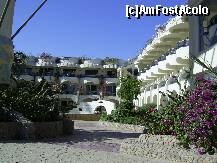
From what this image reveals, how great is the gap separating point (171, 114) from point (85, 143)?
352cm

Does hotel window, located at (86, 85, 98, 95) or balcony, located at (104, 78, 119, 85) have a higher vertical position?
balcony, located at (104, 78, 119, 85)

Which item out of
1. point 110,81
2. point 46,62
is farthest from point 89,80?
point 46,62

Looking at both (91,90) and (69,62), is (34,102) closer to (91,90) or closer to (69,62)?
(91,90)

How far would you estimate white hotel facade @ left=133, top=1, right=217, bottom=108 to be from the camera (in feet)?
81.5

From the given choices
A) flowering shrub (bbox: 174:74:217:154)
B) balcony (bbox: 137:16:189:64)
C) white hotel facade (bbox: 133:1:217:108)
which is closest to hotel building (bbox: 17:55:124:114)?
white hotel facade (bbox: 133:1:217:108)

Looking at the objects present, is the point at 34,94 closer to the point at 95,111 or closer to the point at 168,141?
the point at 168,141

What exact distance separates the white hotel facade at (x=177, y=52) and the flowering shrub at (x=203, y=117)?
5.39 meters

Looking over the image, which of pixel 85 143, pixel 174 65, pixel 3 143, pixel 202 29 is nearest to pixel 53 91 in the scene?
pixel 85 143

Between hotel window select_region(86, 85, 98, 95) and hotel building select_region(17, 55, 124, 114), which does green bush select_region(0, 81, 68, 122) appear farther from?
hotel window select_region(86, 85, 98, 95)

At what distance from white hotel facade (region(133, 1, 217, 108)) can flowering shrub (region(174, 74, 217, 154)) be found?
5.39 meters

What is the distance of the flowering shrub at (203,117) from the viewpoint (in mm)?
8125

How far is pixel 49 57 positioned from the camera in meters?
76.8

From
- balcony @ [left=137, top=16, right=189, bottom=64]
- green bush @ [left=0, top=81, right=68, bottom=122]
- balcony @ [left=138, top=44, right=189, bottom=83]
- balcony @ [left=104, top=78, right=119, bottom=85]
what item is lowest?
green bush @ [left=0, top=81, right=68, bottom=122]

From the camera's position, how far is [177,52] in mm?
34406
